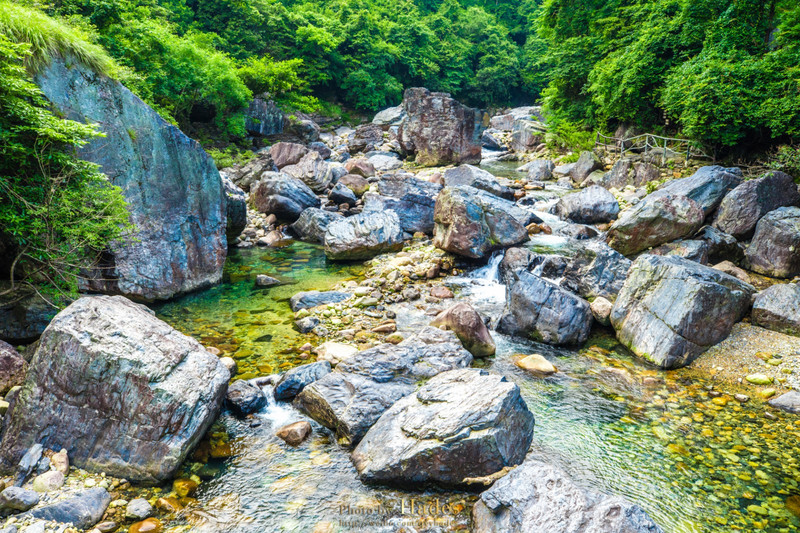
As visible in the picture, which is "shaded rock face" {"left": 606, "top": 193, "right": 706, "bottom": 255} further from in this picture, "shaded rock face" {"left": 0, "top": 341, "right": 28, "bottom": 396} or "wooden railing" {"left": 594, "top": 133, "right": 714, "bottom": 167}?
"shaded rock face" {"left": 0, "top": 341, "right": 28, "bottom": 396}

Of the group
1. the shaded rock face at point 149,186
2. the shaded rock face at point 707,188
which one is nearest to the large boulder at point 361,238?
the shaded rock face at point 149,186

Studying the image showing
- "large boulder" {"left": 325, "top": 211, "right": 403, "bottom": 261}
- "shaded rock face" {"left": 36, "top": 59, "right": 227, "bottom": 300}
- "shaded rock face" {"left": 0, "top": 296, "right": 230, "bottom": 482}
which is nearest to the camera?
"shaded rock face" {"left": 0, "top": 296, "right": 230, "bottom": 482}

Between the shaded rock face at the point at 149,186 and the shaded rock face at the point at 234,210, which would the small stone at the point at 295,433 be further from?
the shaded rock face at the point at 234,210

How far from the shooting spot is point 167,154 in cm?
882

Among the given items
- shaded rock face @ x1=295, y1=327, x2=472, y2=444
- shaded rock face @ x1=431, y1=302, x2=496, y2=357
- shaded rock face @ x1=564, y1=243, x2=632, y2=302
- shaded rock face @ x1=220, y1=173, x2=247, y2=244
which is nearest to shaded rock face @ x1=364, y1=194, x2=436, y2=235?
shaded rock face @ x1=220, y1=173, x2=247, y2=244

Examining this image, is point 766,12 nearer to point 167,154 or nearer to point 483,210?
point 483,210

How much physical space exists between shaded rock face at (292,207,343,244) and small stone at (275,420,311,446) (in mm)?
8698

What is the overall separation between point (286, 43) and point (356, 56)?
6.65 metres

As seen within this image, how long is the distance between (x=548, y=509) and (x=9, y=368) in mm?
5811

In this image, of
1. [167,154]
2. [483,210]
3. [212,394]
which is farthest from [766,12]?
[212,394]

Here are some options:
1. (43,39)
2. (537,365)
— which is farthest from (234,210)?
(537,365)

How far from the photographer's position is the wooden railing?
51.1ft

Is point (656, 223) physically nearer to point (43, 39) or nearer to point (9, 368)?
point (9, 368)

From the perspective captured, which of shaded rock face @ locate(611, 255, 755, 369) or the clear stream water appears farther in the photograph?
shaded rock face @ locate(611, 255, 755, 369)
